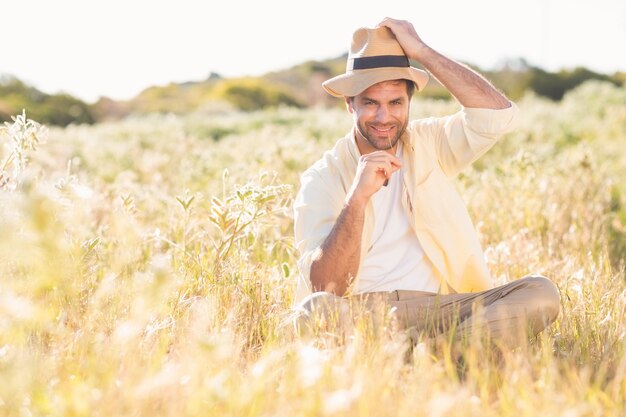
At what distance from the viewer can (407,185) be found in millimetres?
3865

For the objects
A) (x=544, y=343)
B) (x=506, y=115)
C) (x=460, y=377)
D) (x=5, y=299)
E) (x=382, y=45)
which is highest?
(x=382, y=45)

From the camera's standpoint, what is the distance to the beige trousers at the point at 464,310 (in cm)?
320

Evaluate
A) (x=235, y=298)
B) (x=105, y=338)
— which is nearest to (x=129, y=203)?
(x=235, y=298)

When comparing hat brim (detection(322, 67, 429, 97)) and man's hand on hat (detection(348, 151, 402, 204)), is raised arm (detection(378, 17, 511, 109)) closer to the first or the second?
hat brim (detection(322, 67, 429, 97))

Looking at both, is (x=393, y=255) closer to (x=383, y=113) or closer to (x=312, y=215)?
(x=312, y=215)

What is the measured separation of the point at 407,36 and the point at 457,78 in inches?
13.1

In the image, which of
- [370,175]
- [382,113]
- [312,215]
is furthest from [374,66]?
[312,215]

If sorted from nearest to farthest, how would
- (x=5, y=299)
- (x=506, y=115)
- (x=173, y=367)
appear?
(x=5, y=299)
(x=173, y=367)
(x=506, y=115)

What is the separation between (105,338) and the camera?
286 cm

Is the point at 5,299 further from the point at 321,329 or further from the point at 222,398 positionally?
the point at 321,329

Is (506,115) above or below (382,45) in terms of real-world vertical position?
below

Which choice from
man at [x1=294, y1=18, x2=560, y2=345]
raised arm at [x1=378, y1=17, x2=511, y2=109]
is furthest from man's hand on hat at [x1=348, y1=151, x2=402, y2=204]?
raised arm at [x1=378, y1=17, x2=511, y2=109]

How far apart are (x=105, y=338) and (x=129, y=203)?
1436 mm

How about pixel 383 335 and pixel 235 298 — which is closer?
pixel 383 335
